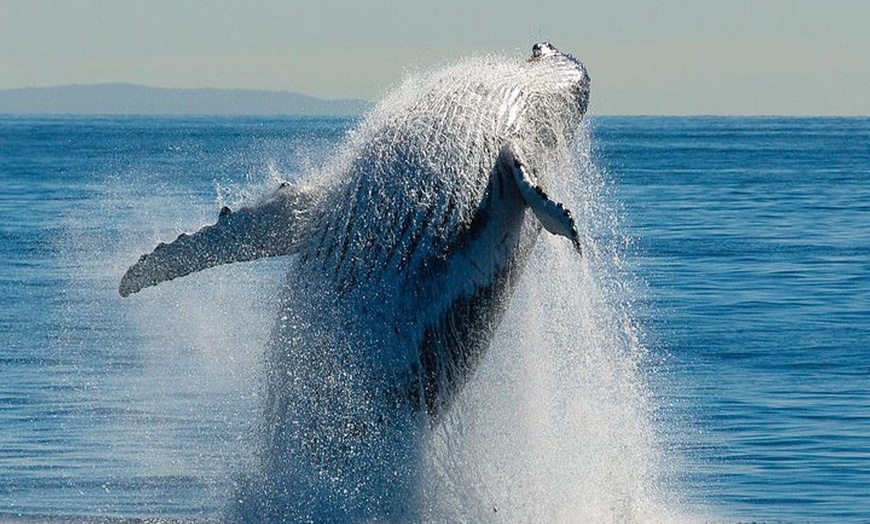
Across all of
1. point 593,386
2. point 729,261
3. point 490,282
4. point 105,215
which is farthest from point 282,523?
point 105,215

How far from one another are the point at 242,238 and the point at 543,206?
2241mm

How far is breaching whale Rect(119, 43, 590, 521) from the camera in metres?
10.9

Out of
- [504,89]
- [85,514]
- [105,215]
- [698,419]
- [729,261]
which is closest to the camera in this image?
[504,89]

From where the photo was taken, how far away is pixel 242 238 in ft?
38.0

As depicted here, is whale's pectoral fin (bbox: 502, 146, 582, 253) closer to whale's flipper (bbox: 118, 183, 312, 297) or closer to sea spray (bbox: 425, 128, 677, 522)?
sea spray (bbox: 425, 128, 677, 522)

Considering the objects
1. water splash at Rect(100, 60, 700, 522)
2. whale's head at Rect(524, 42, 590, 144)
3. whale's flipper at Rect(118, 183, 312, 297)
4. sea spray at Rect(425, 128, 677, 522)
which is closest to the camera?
water splash at Rect(100, 60, 700, 522)

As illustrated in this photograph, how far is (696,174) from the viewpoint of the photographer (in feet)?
217

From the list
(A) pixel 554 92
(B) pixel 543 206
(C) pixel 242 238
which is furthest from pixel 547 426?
(C) pixel 242 238

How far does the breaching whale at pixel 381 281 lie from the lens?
10906 millimetres

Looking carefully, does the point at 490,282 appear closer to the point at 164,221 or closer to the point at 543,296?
the point at 543,296

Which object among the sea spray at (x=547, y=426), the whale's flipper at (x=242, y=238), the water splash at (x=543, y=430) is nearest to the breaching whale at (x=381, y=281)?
the whale's flipper at (x=242, y=238)

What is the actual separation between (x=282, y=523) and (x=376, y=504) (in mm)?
607

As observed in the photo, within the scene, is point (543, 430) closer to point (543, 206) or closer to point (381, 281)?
point (381, 281)

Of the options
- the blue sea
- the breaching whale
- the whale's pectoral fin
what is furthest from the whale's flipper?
the whale's pectoral fin
